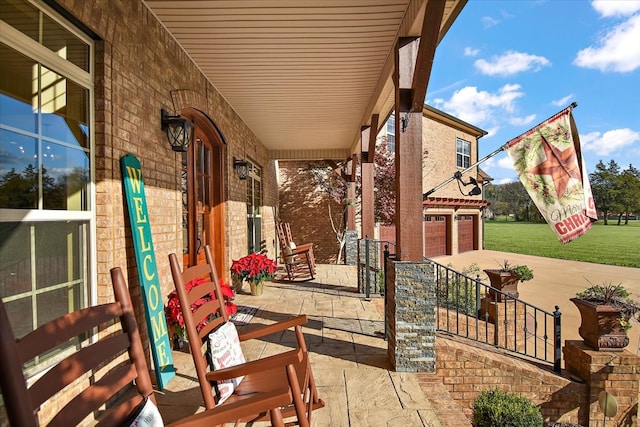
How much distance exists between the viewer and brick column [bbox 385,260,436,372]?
3018 millimetres

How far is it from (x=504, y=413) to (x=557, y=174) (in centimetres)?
208

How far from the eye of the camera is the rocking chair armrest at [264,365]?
1549mm

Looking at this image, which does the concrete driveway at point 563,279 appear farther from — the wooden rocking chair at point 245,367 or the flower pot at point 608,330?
the wooden rocking chair at point 245,367

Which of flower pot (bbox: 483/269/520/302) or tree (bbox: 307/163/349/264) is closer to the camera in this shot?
flower pot (bbox: 483/269/520/302)

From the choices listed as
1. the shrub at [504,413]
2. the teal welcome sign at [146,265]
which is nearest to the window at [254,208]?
the teal welcome sign at [146,265]

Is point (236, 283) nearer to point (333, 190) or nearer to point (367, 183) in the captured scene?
point (367, 183)

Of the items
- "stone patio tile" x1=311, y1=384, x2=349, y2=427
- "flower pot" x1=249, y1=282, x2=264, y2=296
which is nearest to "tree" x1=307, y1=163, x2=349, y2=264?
"flower pot" x1=249, y1=282, x2=264, y2=296

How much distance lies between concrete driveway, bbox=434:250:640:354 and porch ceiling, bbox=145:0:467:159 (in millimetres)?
5888

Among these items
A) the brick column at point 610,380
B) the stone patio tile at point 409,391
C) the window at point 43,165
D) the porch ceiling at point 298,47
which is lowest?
the brick column at point 610,380

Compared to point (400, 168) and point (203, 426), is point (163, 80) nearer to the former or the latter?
point (400, 168)

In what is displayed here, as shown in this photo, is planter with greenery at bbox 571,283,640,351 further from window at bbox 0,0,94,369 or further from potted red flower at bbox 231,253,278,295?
window at bbox 0,0,94,369

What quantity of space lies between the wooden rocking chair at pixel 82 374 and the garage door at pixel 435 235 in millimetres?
14702

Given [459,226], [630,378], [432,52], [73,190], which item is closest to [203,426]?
[73,190]

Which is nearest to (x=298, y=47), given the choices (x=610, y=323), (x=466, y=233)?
(x=610, y=323)
